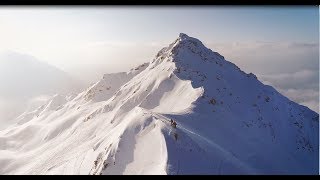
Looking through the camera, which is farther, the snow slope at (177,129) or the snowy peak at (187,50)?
the snowy peak at (187,50)

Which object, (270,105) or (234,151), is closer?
(234,151)

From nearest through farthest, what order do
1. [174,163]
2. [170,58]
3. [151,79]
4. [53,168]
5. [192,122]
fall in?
[174,163]
[53,168]
[192,122]
[151,79]
[170,58]

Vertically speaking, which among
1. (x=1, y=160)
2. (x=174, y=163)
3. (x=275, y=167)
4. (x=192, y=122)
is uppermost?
(x=174, y=163)

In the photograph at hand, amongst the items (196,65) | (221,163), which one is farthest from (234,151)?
(196,65)

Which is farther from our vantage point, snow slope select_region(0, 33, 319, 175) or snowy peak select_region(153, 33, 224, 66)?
snowy peak select_region(153, 33, 224, 66)

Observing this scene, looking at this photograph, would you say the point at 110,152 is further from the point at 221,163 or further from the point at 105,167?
the point at 221,163

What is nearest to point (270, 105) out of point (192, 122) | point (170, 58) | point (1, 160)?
point (170, 58)

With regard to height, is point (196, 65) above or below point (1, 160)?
above

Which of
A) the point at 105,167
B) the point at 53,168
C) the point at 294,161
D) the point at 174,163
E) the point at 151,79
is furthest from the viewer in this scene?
the point at 151,79
